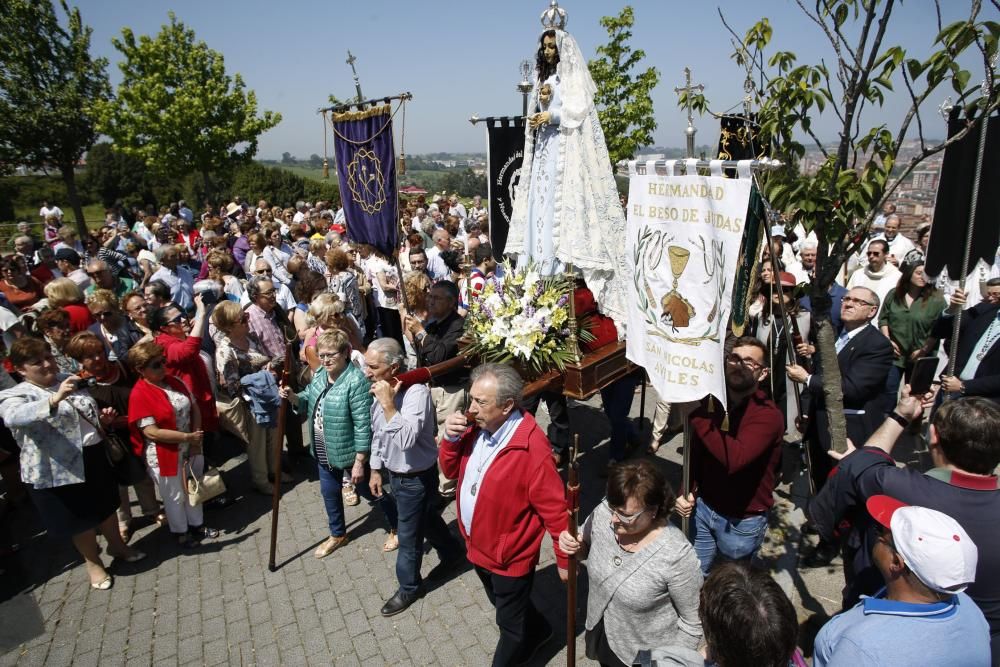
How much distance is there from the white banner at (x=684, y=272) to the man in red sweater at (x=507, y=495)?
0.78m

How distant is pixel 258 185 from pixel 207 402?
1125 inches

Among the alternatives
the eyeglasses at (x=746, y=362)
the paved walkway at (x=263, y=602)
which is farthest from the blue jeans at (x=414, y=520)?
the eyeglasses at (x=746, y=362)

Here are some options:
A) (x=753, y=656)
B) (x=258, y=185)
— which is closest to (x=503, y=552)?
(x=753, y=656)

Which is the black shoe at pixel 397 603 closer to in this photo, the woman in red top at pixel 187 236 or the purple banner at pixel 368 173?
the purple banner at pixel 368 173

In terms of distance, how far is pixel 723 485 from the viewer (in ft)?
11.7

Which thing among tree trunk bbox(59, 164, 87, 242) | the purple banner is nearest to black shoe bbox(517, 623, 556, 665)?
the purple banner

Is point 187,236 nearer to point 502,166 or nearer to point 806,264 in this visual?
point 502,166

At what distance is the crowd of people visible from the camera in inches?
83.9

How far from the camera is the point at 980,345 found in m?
5.18

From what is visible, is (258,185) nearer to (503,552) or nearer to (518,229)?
(518,229)

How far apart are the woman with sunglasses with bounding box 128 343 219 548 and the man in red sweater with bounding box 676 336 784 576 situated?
398 centimetres

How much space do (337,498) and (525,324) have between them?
214cm

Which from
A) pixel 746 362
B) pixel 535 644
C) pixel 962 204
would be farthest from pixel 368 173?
pixel 962 204

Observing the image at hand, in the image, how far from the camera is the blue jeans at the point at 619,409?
5875mm
